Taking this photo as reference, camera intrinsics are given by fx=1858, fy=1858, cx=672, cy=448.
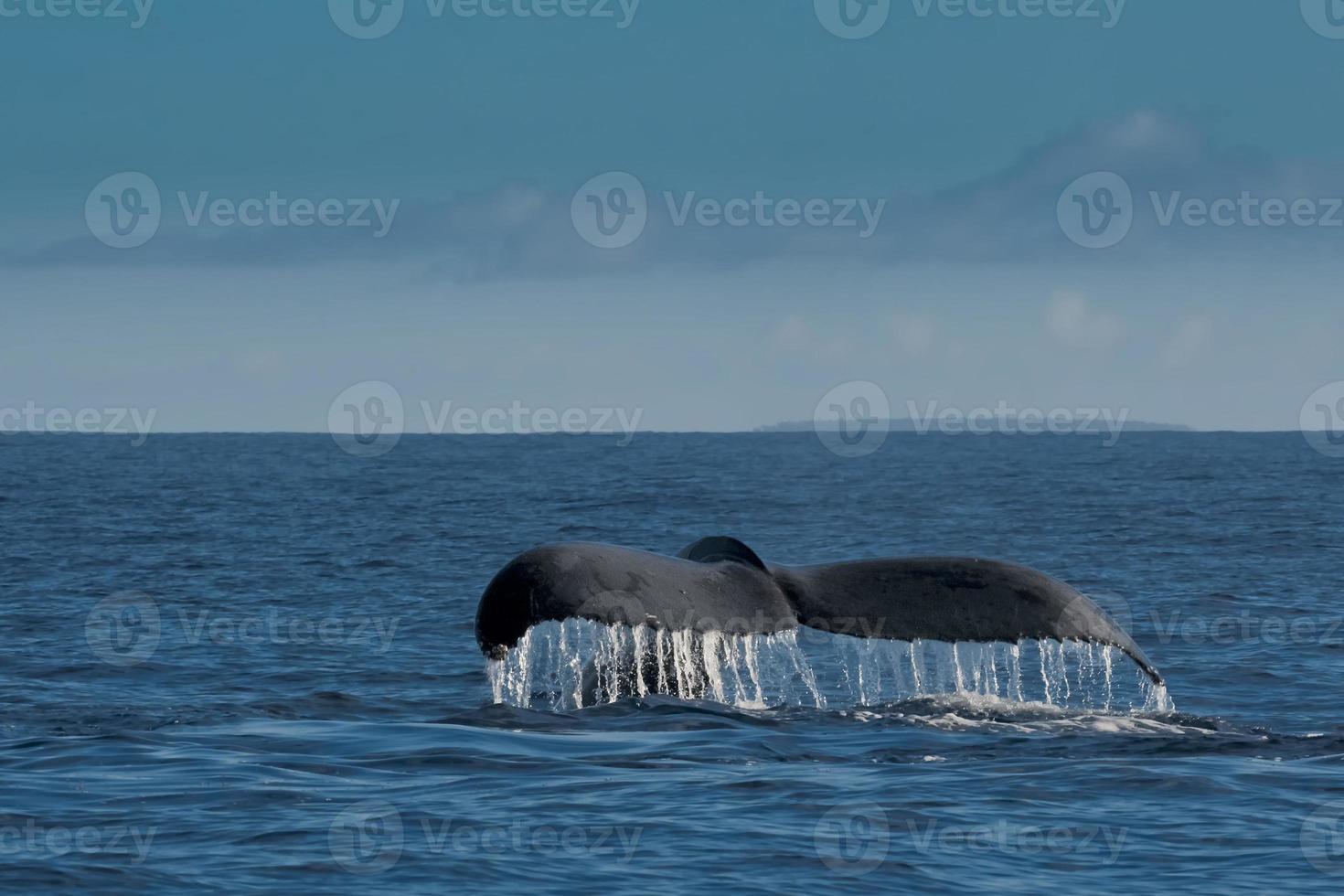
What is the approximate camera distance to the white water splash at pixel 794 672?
10.5 m

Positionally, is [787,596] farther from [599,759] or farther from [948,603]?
[599,759]

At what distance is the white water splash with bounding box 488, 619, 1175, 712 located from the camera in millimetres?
10453

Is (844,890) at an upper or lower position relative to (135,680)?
lower

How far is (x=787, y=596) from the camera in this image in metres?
9.12

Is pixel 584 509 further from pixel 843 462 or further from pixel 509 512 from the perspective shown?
pixel 843 462

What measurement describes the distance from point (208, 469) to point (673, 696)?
230ft

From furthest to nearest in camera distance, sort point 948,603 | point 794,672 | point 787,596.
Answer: point 794,672 → point 787,596 → point 948,603

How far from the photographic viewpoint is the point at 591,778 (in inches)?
413

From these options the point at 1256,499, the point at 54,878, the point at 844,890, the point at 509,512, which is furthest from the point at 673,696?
the point at 1256,499

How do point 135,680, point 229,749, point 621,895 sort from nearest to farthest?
point 621,895, point 229,749, point 135,680

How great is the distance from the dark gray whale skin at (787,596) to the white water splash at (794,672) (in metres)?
0.11

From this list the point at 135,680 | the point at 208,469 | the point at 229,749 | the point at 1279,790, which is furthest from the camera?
the point at 208,469

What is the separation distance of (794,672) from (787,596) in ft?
27.6

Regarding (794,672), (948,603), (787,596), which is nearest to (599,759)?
(787,596)
